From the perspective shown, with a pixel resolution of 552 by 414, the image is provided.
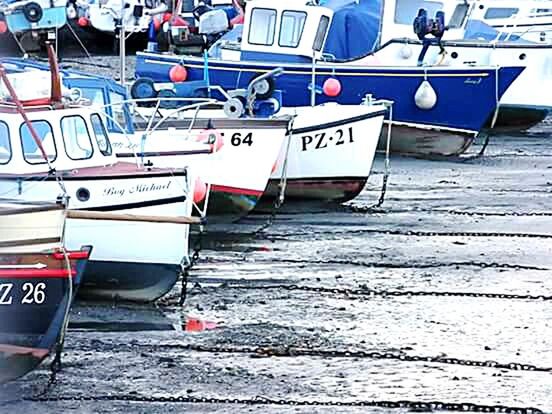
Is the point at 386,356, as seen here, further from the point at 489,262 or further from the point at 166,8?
the point at 166,8

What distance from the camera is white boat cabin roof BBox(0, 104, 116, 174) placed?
9.95 meters

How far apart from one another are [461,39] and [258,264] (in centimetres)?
967

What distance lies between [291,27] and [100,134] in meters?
8.03

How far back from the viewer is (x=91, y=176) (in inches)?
394

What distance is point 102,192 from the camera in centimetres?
1002

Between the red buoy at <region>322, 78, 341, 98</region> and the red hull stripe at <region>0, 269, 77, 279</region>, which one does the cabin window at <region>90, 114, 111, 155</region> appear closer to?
the red hull stripe at <region>0, 269, 77, 279</region>

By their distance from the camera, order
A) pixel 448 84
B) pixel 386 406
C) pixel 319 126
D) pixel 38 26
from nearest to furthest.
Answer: pixel 386 406, pixel 319 126, pixel 448 84, pixel 38 26

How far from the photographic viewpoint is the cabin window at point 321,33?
18.0 m

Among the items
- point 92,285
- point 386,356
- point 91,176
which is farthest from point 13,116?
point 386,356

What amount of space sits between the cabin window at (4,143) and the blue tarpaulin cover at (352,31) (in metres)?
9.69

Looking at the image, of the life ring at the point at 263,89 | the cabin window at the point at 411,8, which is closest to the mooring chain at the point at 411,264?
the life ring at the point at 263,89

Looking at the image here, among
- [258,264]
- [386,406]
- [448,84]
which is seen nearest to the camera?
[386,406]

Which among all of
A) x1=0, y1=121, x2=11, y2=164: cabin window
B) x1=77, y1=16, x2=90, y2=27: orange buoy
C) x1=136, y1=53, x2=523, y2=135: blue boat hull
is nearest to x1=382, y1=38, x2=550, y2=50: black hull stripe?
x1=136, y1=53, x2=523, y2=135: blue boat hull

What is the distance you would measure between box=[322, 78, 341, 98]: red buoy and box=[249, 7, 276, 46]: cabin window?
1.25 m
